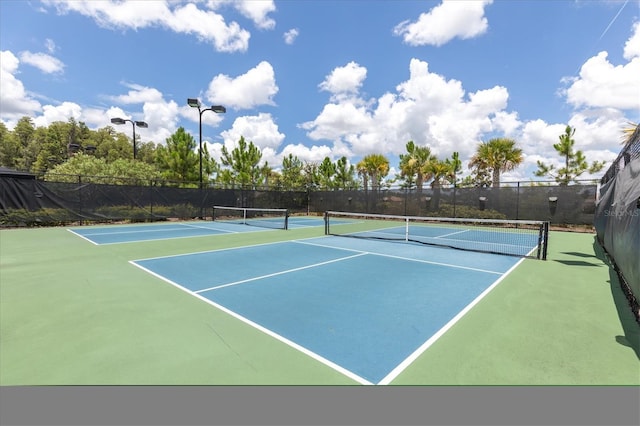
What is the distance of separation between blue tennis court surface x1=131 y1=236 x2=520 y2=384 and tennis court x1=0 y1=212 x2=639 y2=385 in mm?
24

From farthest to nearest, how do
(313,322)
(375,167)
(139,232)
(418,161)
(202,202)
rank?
(375,167) < (418,161) < (202,202) < (139,232) < (313,322)

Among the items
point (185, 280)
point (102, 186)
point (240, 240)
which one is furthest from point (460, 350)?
point (102, 186)

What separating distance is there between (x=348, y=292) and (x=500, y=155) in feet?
61.8

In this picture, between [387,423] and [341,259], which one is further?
[341,259]

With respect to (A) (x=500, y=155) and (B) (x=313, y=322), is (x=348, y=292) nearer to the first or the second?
(B) (x=313, y=322)

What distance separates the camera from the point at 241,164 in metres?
28.4

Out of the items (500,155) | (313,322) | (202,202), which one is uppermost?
(500,155)

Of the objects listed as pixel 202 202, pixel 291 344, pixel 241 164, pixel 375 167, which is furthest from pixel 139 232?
pixel 375 167

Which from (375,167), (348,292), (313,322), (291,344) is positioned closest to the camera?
(291,344)

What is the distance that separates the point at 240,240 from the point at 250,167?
20.2 m

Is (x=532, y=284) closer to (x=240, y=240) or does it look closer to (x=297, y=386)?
(x=297, y=386)

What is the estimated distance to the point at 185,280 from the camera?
5.05m

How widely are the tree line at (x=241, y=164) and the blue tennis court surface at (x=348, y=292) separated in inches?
456

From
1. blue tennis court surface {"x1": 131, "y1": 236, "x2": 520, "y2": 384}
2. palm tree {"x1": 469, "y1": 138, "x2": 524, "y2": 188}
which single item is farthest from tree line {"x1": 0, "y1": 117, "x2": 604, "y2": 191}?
blue tennis court surface {"x1": 131, "y1": 236, "x2": 520, "y2": 384}
